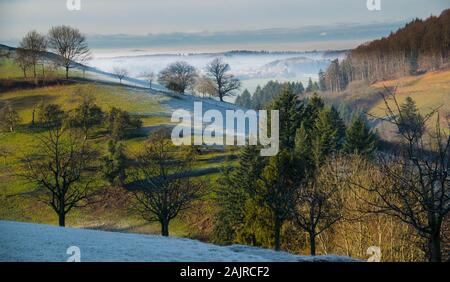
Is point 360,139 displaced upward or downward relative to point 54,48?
downward

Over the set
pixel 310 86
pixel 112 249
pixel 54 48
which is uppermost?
pixel 54 48

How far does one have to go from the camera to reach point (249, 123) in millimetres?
18172

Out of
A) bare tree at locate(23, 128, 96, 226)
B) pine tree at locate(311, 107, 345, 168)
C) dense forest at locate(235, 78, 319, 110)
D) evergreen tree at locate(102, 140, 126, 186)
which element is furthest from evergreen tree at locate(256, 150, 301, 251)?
bare tree at locate(23, 128, 96, 226)

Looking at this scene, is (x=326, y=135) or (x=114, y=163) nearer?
(x=114, y=163)

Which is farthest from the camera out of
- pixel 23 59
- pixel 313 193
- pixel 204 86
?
pixel 204 86

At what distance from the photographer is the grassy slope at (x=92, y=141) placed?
21.0 meters

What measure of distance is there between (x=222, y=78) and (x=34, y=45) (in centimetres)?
757

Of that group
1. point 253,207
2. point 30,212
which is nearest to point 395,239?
point 253,207

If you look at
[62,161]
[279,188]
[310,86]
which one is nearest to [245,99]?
[310,86]

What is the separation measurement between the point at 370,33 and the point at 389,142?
10010mm

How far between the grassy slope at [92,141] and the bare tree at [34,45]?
133 cm

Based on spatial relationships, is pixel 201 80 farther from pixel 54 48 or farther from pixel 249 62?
pixel 249 62

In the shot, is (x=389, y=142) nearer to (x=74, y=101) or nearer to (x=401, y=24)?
(x=401, y=24)

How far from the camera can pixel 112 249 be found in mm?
11766
